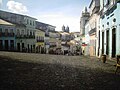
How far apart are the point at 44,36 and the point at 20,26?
14.5 meters

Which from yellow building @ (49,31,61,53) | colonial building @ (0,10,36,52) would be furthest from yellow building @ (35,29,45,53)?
yellow building @ (49,31,61,53)

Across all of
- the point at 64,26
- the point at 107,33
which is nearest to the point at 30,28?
the point at 107,33

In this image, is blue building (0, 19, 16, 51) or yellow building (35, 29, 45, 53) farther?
yellow building (35, 29, 45, 53)

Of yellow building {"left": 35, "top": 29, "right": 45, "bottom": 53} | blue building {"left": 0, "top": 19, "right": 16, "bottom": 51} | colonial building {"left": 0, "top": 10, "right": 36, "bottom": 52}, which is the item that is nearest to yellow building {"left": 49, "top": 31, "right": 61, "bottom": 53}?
yellow building {"left": 35, "top": 29, "right": 45, "bottom": 53}

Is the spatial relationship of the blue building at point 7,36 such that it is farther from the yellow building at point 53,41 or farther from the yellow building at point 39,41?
the yellow building at point 53,41

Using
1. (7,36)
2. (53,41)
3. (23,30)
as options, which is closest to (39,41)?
(23,30)

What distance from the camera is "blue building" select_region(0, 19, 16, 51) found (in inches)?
1747

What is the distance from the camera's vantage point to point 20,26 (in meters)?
48.3

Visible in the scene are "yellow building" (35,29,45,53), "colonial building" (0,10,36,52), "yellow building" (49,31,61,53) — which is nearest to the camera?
"colonial building" (0,10,36,52)

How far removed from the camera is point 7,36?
4516 centimetres

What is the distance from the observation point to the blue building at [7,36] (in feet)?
146

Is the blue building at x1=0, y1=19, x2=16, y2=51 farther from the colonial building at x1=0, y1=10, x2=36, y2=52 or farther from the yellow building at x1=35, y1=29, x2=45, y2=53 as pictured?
the yellow building at x1=35, y1=29, x2=45, y2=53

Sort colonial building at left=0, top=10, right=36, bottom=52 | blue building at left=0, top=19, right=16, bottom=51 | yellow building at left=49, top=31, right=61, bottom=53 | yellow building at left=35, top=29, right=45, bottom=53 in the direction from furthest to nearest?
yellow building at left=49, top=31, right=61, bottom=53
yellow building at left=35, top=29, right=45, bottom=53
colonial building at left=0, top=10, right=36, bottom=52
blue building at left=0, top=19, right=16, bottom=51

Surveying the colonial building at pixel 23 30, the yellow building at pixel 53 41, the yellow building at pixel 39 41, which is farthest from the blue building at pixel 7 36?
the yellow building at pixel 53 41
